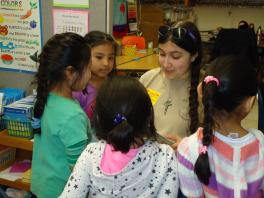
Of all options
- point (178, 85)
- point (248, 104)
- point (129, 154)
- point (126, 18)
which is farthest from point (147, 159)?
point (126, 18)

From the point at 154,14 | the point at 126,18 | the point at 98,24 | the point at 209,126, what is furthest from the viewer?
the point at 154,14

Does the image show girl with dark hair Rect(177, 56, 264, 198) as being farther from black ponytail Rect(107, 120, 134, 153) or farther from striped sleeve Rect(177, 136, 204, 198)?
black ponytail Rect(107, 120, 134, 153)

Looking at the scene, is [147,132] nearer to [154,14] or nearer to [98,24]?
[98,24]

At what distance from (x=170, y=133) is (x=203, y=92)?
55cm

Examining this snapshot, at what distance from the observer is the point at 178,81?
159cm

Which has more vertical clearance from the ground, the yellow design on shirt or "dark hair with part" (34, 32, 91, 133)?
"dark hair with part" (34, 32, 91, 133)

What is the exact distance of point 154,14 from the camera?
3693 mm

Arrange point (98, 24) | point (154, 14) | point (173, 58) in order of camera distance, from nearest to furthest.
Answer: point (173, 58), point (98, 24), point (154, 14)

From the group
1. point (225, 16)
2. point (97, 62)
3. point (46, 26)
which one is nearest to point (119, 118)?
point (97, 62)

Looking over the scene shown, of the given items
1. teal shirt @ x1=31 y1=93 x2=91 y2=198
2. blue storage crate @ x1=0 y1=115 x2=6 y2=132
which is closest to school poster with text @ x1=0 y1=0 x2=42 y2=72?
blue storage crate @ x1=0 y1=115 x2=6 y2=132

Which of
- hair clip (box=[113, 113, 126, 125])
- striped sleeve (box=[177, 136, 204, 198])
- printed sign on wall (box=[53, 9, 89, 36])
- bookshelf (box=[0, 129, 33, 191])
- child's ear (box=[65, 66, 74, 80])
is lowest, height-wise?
bookshelf (box=[0, 129, 33, 191])

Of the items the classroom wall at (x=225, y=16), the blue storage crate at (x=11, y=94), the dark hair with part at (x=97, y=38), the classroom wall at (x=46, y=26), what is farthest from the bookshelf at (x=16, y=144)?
the classroom wall at (x=225, y=16)

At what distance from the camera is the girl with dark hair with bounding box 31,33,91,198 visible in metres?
1.27

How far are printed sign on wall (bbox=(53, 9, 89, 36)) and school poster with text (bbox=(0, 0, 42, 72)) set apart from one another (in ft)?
0.48
